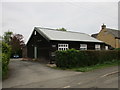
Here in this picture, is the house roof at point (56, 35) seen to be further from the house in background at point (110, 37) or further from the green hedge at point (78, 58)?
the house in background at point (110, 37)

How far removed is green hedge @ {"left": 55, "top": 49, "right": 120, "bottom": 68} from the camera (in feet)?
49.4

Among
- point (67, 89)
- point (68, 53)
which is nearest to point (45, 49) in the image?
point (68, 53)

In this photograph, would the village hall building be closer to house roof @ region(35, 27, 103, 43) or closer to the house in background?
house roof @ region(35, 27, 103, 43)

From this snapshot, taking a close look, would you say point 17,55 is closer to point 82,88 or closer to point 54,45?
point 54,45

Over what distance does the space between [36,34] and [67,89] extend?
17.1 m

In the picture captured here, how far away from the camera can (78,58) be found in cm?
1577

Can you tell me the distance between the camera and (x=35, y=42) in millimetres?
23641

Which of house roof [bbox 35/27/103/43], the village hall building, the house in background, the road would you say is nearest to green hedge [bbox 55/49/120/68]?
the road

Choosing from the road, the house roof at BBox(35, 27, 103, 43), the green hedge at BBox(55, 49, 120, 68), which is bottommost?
the road

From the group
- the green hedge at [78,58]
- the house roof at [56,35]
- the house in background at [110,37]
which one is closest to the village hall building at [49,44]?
the house roof at [56,35]

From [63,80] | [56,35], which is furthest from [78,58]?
[56,35]

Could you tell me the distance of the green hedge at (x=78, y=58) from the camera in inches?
593

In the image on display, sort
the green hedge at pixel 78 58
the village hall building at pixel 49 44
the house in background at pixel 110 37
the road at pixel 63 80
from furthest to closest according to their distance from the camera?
1. the house in background at pixel 110 37
2. the village hall building at pixel 49 44
3. the green hedge at pixel 78 58
4. the road at pixel 63 80

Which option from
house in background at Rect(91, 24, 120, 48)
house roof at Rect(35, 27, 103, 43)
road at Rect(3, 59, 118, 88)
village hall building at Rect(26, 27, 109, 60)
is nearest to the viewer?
road at Rect(3, 59, 118, 88)
